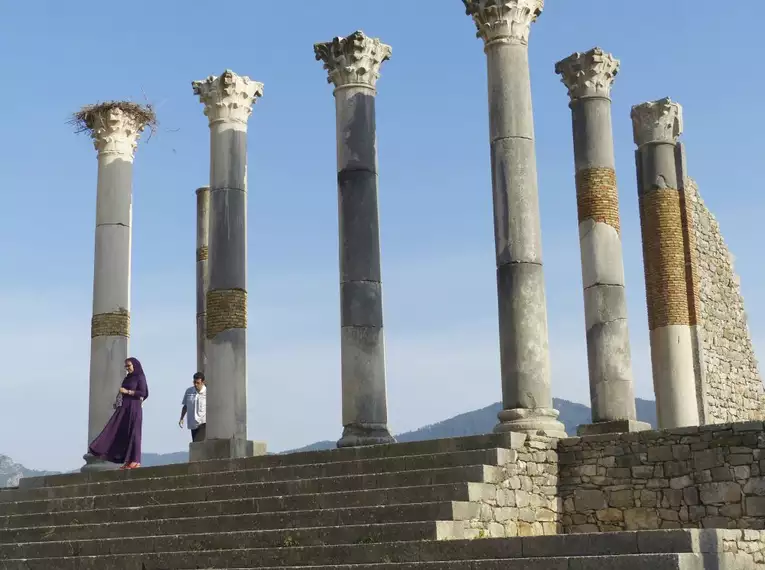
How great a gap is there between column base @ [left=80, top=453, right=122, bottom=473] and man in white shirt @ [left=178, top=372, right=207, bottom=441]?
1.54 meters

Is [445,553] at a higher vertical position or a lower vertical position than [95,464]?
lower

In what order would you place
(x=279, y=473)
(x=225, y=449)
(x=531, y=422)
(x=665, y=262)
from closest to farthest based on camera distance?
(x=531, y=422), (x=279, y=473), (x=225, y=449), (x=665, y=262)

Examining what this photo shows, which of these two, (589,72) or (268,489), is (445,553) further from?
(589,72)

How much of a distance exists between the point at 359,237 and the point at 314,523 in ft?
19.7

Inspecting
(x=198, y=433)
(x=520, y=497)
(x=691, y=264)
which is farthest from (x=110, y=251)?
(x=691, y=264)

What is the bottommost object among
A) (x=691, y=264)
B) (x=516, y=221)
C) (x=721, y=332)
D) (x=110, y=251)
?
(x=721, y=332)

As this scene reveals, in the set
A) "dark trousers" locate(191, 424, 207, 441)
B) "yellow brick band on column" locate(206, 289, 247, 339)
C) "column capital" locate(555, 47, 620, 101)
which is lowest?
"dark trousers" locate(191, 424, 207, 441)

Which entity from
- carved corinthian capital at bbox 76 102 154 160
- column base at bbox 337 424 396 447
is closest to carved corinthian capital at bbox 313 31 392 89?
carved corinthian capital at bbox 76 102 154 160

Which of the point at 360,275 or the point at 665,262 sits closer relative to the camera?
the point at 360,275

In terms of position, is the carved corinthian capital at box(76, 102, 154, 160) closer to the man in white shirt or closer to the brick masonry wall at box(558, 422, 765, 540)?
the man in white shirt

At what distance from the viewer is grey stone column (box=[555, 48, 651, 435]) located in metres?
19.6

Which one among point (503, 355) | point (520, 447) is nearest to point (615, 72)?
point (503, 355)

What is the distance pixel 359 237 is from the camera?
2034 centimetres

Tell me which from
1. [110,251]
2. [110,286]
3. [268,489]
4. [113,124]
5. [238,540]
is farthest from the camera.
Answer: [113,124]
